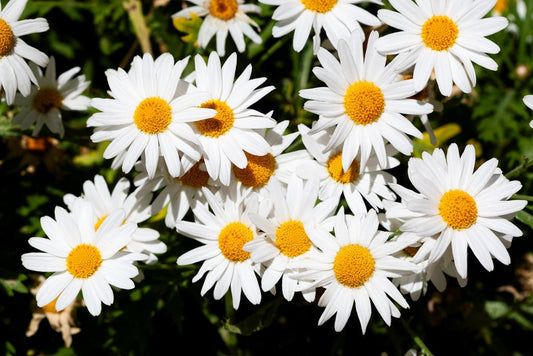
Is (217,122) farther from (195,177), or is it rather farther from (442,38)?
(442,38)

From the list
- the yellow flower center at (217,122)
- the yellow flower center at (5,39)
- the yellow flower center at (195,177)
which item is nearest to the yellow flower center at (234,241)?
the yellow flower center at (195,177)

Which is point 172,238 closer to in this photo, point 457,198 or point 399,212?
point 399,212

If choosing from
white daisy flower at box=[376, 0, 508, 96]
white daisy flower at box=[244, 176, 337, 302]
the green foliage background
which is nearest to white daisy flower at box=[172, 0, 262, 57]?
the green foliage background

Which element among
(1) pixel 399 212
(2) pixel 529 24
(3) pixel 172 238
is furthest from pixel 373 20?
(2) pixel 529 24

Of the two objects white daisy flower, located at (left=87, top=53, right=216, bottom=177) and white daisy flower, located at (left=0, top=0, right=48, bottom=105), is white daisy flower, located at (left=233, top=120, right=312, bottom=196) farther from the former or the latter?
white daisy flower, located at (left=0, top=0, right=48, bottom=105)

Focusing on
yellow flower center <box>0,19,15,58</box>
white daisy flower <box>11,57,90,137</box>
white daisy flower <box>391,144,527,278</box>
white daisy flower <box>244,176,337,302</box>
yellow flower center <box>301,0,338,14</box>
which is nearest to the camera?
white daisy flower <box>391,144,527,278</box>

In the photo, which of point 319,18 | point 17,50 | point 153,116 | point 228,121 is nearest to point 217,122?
point 228,121
